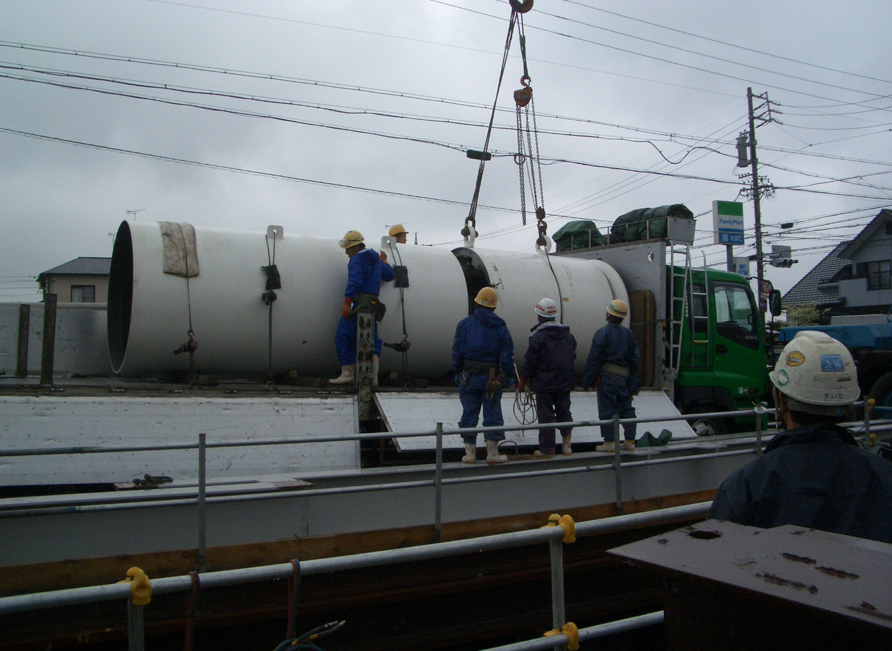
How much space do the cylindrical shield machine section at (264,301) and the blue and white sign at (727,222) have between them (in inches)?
857

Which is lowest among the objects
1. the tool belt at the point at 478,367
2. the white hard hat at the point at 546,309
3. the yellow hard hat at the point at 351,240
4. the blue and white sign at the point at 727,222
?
the tool belt at the point at 478,367

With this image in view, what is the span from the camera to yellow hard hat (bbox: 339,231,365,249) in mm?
7270

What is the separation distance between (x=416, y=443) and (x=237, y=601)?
263cm

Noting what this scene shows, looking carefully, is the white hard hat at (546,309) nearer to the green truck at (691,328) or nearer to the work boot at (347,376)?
the work boot at (347,376)

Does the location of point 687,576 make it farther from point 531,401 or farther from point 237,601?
point 531,401

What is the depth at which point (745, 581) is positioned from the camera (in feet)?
5.88

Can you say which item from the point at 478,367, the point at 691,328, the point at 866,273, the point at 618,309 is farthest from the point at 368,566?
the point at 866,273

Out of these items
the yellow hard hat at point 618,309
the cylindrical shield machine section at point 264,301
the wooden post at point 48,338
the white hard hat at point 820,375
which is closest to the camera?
the white hard hat at point 820,375

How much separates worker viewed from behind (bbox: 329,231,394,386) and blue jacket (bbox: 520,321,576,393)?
5.28ft

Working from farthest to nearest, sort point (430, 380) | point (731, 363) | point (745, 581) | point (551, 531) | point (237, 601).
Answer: point (731, 363), point (430, 380), point (237, 601), point (551, 531), point (745, 581)

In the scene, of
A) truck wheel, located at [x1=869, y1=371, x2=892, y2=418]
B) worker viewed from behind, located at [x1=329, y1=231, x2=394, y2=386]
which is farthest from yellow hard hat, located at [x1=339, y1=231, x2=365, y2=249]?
truck wheel, located at [x1=869, y1=371, x2=892, y2=418]

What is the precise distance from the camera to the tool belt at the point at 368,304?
279 inches

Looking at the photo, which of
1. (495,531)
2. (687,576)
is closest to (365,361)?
(495,531)

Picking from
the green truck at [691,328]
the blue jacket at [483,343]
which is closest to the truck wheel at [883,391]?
the green truck at [691,328]
